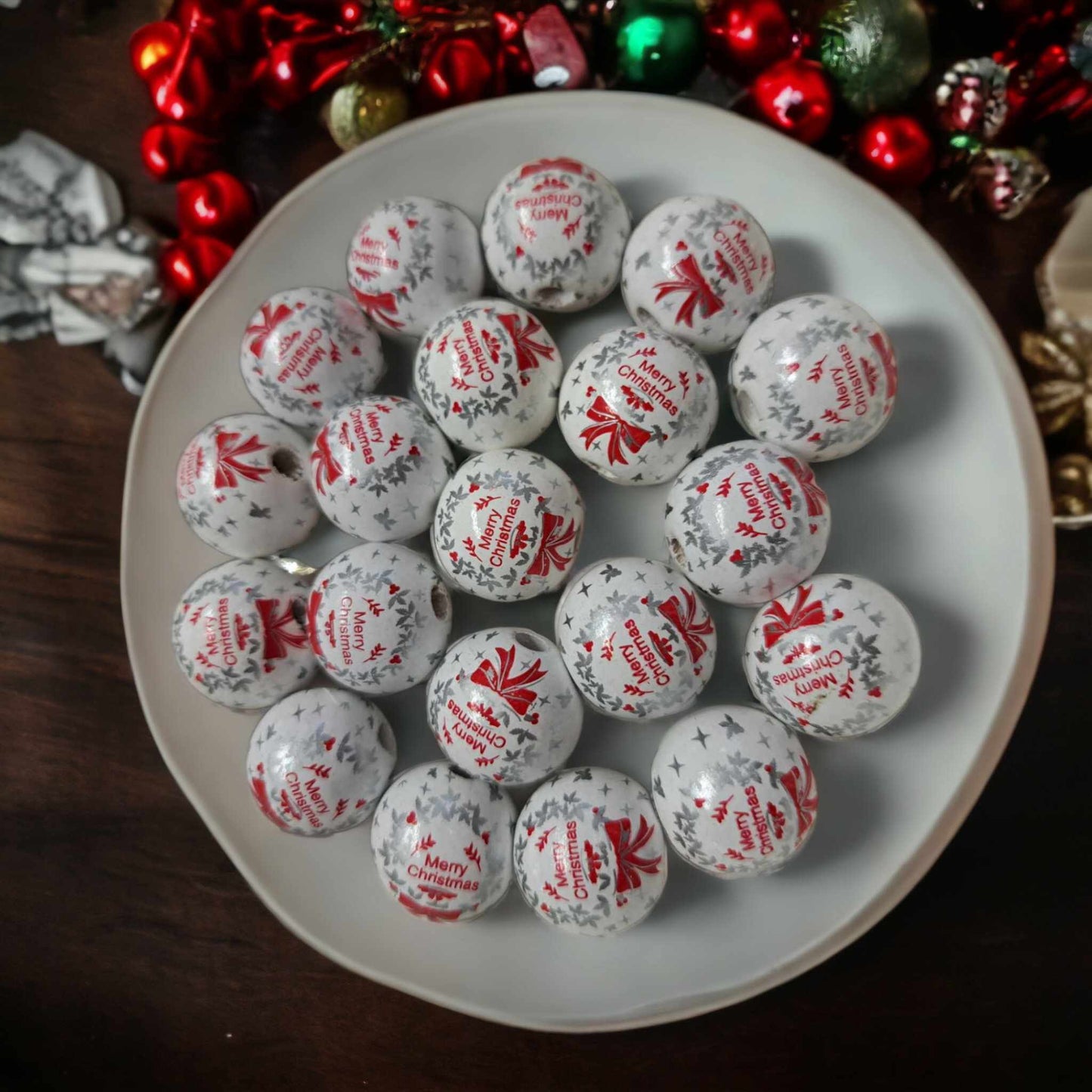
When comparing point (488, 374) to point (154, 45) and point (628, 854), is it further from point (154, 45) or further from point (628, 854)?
point (154, 45)

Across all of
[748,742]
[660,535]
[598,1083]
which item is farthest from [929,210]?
[598,1083]

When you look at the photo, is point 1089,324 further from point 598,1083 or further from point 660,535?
point 598,1083

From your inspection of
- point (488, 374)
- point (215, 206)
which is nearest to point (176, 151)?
point (215, 206)

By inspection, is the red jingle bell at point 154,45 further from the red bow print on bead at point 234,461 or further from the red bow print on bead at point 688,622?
the red bow print on bead at point 688,622

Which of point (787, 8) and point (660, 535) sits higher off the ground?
point (787, 8)

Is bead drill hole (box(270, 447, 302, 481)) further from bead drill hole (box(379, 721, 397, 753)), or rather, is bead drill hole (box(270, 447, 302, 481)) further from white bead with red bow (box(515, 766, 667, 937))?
white bead with red bow (box(515, 766, 667, 937))
